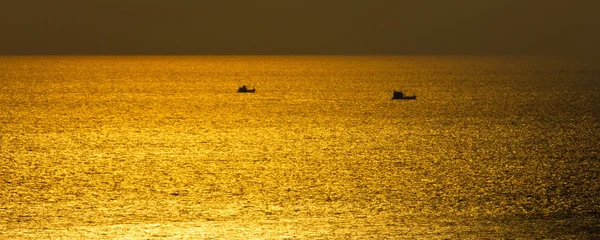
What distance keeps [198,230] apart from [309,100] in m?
81.2

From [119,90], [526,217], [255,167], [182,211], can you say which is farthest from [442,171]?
[119,90]

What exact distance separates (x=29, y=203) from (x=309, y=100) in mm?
76395

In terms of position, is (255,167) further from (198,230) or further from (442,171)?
(198,230)

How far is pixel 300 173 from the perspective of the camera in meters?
45.4

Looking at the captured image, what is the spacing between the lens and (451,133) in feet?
220

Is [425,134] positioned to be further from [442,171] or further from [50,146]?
[50,146]

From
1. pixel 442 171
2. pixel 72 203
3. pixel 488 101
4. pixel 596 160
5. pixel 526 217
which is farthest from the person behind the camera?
pixel 488 101

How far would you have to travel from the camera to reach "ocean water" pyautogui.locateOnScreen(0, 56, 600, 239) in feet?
103

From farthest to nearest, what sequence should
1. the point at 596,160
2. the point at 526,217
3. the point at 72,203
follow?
the point at 596,160, the point at 72,203, the point at 526,217

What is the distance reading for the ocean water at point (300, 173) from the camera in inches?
1238

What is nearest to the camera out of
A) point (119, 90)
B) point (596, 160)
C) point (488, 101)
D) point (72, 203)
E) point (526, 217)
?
point (526, 217)

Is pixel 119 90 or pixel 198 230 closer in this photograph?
pixel 198 230

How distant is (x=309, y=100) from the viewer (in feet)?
365

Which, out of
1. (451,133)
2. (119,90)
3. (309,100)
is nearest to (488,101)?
(309,100)
